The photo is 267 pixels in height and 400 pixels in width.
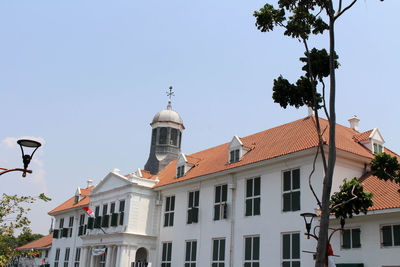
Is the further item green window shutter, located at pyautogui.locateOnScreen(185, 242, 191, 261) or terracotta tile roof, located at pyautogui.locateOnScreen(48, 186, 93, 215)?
terracotta tile roof, located at pyautogui.locateOnScreen(48, 186, 93, 215)

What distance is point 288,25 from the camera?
40.1 ft

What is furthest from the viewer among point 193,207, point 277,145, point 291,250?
point 193,207

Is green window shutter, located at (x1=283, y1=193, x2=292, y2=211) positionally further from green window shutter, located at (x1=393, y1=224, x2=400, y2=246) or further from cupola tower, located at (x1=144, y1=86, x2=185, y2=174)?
cupola tower, located at (x1=144, y1=86, x2=185, y2=174)

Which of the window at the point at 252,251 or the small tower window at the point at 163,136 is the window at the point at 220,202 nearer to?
the window at the point at 252,251

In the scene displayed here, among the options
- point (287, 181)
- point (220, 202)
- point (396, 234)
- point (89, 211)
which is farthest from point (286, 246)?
point (89, 211)

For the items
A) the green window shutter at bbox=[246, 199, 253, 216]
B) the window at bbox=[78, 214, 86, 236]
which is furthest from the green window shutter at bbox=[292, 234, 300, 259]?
the window at bbox=[78, 214, 86, 236]

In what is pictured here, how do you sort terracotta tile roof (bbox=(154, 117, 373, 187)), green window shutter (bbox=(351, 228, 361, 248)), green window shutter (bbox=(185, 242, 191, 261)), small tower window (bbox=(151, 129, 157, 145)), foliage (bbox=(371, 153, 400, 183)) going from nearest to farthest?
1. foliage (bbox=(371, 153, 400, 183))
2. green window shutter (bbox=(351, 228, 361, 248))
3. terracotta tile roof (bbox=(154, 117, 373, 187))
4. green window shutter (bbox=(185, 242, 191, 261))
5. small tower window (bbox=(151, 129, 157, 145))

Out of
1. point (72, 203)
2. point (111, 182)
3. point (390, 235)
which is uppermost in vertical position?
point (111, 182)

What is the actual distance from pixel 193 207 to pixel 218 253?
3581 millimetres

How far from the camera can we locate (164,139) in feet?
122

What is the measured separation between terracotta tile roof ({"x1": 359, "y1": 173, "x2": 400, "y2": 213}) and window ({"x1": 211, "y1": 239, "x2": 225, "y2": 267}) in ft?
27.1

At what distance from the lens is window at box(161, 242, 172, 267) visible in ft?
91.4

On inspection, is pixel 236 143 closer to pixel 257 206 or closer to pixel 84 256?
pixel 257 206

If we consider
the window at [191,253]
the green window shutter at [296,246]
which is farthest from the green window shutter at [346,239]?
the window at [191,253]
